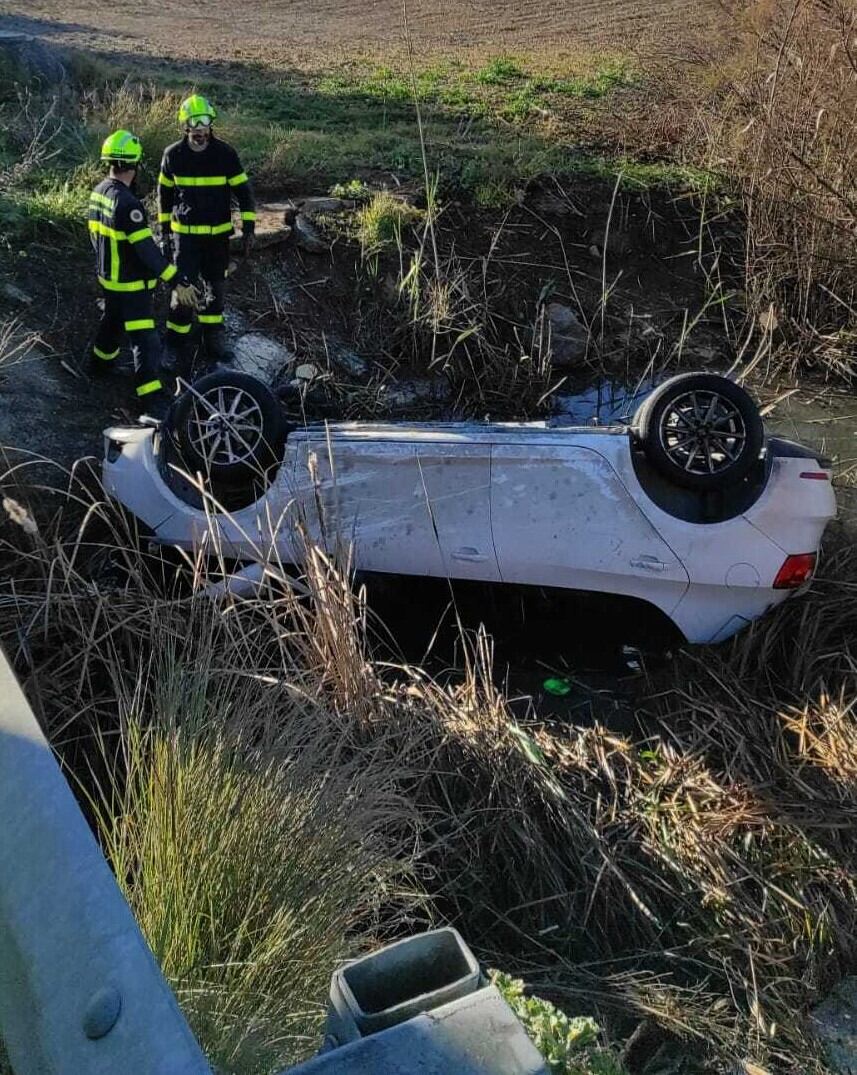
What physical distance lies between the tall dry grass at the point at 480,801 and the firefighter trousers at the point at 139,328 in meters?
1.93

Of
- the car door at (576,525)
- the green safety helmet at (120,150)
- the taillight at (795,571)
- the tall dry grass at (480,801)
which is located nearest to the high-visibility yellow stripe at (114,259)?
the green safety helmet at (120,150)

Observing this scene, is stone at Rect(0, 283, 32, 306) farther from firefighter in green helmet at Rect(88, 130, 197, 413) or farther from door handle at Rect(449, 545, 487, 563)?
door handle at Rect(449, 545, 487, 563)

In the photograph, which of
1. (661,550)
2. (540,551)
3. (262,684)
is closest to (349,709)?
(262,684)

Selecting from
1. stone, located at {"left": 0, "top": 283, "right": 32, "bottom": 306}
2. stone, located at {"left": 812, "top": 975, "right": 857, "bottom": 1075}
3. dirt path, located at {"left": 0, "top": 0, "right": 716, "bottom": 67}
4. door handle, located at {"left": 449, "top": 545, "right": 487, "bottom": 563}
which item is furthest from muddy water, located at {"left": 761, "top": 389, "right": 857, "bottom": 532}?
dirt path, located at {"left": 0, "top": 0, "right": 716, "bottom": 67}

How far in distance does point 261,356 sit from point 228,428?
307 centimetres

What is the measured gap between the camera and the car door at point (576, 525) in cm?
450

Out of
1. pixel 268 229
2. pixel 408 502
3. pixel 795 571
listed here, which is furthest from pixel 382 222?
pixel 795 571

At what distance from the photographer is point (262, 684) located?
3.37 meters

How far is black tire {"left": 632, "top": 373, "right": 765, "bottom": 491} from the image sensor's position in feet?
14.6

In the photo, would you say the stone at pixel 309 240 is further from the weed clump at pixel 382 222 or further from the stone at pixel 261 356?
the stone at pixel 261 356

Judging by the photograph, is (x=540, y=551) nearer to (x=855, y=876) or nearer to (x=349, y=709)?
(x=349, y=709)

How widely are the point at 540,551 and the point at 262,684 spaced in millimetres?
1699

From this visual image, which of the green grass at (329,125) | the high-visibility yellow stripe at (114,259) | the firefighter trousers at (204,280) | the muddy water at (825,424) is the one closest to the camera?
the high-visibility yellow stripe at (114,259)

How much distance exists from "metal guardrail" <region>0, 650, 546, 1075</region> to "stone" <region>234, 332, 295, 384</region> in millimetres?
6411
